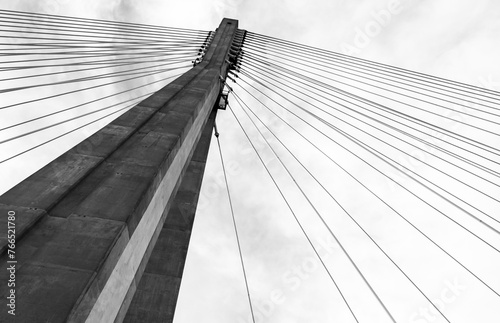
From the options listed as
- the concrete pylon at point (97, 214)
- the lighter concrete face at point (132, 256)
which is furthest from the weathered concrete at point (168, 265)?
the lighter concrete face at point (132, 256)

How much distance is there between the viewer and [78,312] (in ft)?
11.1

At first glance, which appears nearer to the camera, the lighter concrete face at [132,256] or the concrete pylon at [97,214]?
the concrete pylon at [97,214]

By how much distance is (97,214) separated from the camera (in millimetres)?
4531

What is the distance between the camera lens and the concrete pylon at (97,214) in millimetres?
3502

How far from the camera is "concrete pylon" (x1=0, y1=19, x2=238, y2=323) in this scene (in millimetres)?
3502

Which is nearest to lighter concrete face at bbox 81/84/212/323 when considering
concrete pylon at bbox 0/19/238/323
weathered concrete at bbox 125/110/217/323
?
concrete pylon at bbox 0/19/238/323

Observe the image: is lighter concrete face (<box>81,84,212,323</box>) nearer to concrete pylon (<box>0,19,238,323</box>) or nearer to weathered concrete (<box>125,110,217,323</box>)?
concrete pylon (<box>0,19,238,323</box>)

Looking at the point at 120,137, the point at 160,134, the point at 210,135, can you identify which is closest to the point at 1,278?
the point at 120,137

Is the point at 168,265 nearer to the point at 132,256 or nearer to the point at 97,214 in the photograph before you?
the point at 132,256

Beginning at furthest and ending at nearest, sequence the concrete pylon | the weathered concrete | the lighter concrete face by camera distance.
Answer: the weathered concrete, the lighter concrete face, the concrete pylon

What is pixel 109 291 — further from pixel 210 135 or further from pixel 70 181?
pixel 210 135

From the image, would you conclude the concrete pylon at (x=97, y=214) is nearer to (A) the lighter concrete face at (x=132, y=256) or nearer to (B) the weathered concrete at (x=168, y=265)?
(A) the lighter concrete face at (x=132, y=256)

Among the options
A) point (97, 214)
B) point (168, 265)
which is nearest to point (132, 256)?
point (97, 214)

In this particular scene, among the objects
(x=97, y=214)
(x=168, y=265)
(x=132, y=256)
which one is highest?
(x=97, y=214)
